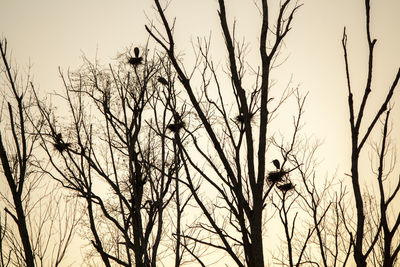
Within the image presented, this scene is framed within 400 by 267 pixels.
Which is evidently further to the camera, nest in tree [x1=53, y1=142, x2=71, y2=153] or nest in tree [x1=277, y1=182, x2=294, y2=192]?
nest in tree [x1=277, y1=182, x2=294, y2=192]

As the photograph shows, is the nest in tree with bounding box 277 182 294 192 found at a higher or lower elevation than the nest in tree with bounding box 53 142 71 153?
lower

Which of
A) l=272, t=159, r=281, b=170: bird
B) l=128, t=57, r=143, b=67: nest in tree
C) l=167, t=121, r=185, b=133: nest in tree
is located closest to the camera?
l=167, t=121, r=185, b=133: nest in tree

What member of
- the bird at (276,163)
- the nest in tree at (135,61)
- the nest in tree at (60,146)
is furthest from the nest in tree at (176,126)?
the nest in tree at (60,146)

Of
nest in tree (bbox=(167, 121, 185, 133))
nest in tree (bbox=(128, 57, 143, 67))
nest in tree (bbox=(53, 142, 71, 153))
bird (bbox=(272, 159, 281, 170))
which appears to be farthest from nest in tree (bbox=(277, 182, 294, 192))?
nest in tree (bbox=(53, 142, 71, 153))

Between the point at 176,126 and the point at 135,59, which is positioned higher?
the point at 135,59

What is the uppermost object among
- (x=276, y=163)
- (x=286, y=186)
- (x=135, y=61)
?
(x=135, y=61)

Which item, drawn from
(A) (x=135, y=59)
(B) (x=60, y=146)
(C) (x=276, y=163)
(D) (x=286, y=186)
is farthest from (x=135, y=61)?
(D) (x=286, y=186)

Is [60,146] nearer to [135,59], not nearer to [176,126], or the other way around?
[135,59]

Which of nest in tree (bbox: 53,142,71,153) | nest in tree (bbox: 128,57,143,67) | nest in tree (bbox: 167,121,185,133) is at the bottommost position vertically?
nest in tree (bbox: 167,121,185,133)

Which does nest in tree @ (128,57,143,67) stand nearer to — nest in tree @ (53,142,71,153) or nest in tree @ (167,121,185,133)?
nest in tree @ (167,121,185,133)

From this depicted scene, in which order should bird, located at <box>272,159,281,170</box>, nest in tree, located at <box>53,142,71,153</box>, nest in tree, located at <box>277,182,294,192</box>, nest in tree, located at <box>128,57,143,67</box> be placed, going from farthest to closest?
1. nest in tree, located at <box>277,182,294,192</box>
2. nest in tree, located at <box>128,57,143,67</box>
3. nest in tree, located at <box>53,142,71,153</box>
4. bird, located at <box>272,159,281,170</box>

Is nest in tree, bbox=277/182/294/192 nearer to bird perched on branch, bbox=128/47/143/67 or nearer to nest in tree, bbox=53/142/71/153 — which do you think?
bird perched on branch, bbox=128/47/143/67

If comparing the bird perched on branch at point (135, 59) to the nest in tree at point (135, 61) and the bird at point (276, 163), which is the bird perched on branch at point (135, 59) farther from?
the bird at point (276, 163)

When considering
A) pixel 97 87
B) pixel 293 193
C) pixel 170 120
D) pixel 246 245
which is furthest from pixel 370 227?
pixel 246 245
